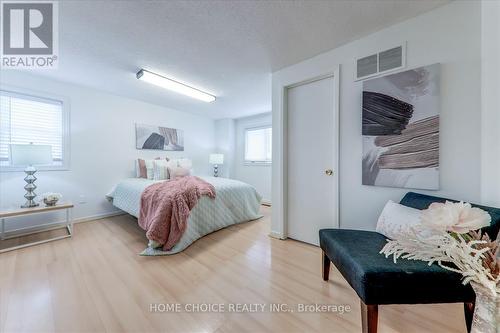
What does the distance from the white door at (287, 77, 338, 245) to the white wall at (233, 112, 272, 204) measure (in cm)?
213

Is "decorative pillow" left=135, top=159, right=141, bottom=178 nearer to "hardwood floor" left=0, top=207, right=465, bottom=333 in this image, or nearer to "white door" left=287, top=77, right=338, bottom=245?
"hardwood floor" left=0, top=207, right=465, bottom=333

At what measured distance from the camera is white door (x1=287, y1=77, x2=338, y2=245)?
85.7 inches

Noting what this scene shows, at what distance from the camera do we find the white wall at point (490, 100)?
1303 mm

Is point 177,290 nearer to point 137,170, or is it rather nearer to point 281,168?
point 281,168

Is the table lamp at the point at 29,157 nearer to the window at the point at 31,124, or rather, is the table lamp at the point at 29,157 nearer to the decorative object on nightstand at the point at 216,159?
the window at the point at 31,124

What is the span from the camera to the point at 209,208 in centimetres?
265

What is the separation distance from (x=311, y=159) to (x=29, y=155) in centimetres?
335

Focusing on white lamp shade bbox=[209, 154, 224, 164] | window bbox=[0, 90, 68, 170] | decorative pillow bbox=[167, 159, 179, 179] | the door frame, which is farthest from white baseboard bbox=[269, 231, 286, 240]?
window bbox=[0, 90, 68, 170]

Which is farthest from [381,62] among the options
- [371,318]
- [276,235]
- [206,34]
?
[276,235]

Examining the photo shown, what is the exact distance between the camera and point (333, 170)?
2.12m

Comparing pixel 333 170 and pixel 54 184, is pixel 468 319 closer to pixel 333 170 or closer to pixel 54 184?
pixel 333 170

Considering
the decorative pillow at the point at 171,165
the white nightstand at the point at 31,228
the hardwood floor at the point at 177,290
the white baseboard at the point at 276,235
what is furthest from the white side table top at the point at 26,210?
the white baseboard at the point at 276,235

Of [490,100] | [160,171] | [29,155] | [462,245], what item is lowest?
[462,245]

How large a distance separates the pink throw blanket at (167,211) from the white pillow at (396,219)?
191 cm
